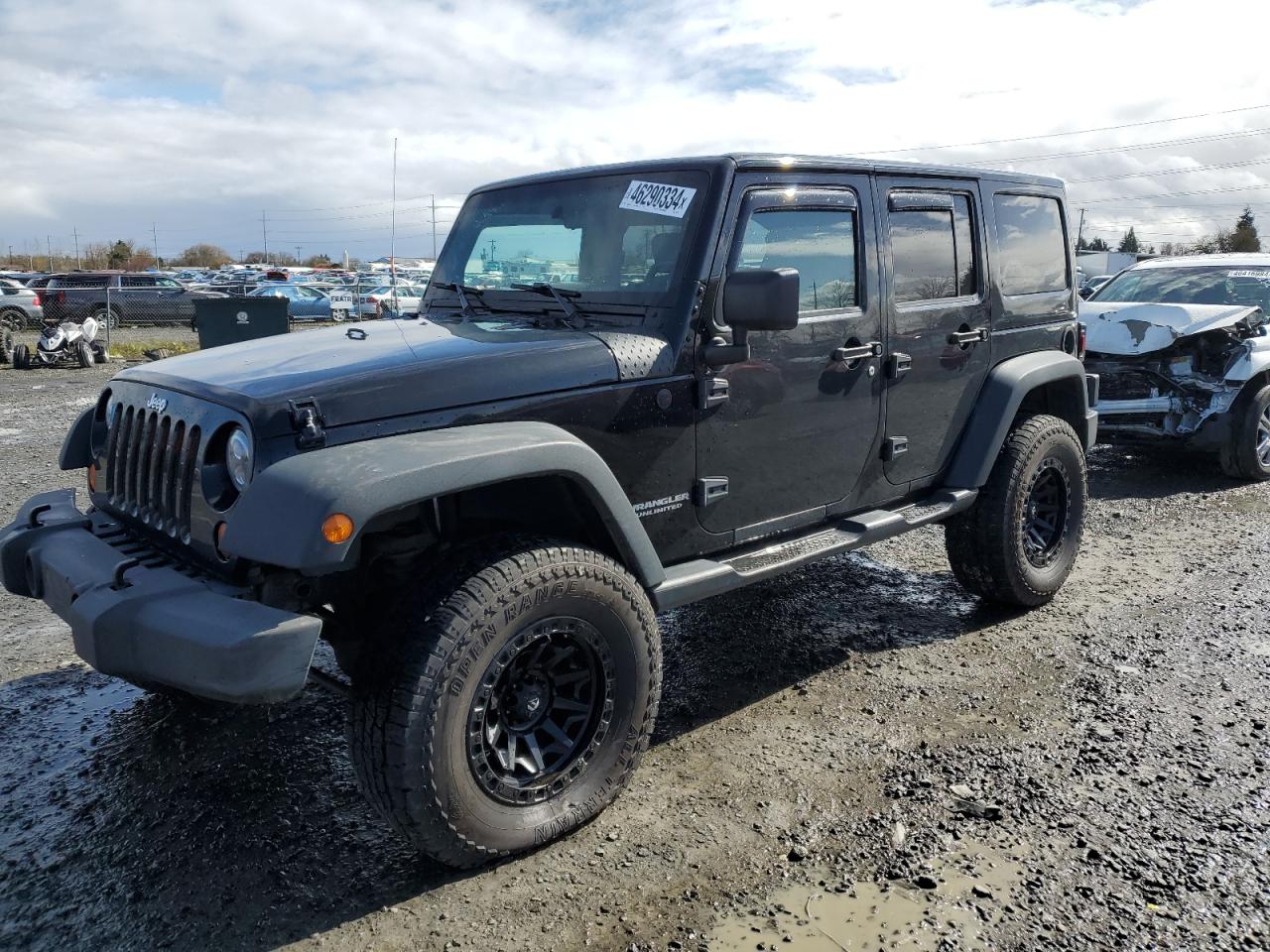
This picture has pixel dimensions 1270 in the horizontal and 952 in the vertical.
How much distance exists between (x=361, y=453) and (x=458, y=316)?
1386mm

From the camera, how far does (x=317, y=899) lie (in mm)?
2672

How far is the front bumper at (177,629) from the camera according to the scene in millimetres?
2348

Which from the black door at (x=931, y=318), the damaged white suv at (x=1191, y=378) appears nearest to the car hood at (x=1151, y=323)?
the damaged white suv at (x=1191, y=378)

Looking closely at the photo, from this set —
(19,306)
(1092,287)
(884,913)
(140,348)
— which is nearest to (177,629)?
(884,913)

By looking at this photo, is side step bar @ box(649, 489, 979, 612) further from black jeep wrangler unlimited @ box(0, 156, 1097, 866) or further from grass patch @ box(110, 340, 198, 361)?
grass patch @ box(110, 340, 198, 361)

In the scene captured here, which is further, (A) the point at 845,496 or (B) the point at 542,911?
(A) the point at 845,496

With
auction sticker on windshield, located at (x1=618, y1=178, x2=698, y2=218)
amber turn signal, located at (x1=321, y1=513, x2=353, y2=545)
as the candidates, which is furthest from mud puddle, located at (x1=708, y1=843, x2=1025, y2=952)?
auction sticker on windshield, located at (x1=618, y1=178, x2=698, y2=218)

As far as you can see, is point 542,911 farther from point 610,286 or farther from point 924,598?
point 924,598

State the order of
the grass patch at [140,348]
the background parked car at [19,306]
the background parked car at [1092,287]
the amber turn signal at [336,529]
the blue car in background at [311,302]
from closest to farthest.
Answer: the amber turn signal at [336,529]
the background parked car at [1092,287]
the grass patch at [140,348]
the background parked car at [19,306]
the blue car in background at [311,302]

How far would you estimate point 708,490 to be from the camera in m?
3.36

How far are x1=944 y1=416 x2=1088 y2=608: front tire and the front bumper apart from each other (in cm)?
328

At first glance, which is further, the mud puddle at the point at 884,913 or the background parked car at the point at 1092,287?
the background parked car at the point at 1092,287

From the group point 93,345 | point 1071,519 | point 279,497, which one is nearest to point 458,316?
point 279,497

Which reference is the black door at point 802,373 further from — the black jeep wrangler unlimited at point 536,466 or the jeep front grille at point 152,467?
the jeep front grille at point 152,467
